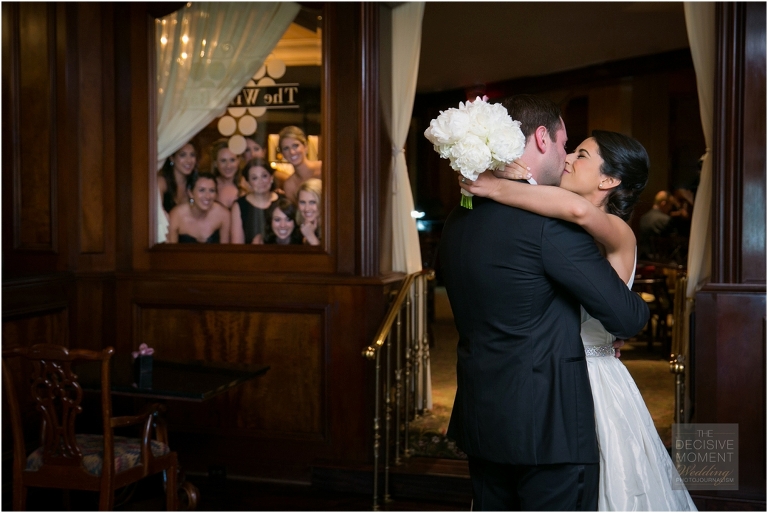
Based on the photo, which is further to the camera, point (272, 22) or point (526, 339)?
point (272, 22)

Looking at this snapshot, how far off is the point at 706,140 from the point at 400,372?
210 centimetres

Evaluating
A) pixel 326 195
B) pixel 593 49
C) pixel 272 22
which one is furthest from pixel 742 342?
pixel 593 49

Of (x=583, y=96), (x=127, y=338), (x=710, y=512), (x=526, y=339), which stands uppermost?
(x=583, y=96)

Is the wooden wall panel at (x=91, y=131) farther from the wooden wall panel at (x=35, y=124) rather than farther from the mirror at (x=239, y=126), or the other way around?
the mirror at (x=239, y=126)

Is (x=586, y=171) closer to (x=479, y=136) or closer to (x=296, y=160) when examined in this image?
(x=479, y=136)

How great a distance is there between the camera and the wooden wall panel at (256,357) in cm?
461

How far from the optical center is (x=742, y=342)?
12.8 feet

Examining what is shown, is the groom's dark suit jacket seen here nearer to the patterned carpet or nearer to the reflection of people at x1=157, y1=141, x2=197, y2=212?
the patterned carpet

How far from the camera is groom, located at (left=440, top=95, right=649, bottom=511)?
187 centimetres

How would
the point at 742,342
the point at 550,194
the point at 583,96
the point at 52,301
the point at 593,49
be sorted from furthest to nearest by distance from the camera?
the point at 583,96 < the point at 593,49 < the point at 52,301 < the point at 742,342 < the point at 550,194

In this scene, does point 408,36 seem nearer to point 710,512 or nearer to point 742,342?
point 742,342

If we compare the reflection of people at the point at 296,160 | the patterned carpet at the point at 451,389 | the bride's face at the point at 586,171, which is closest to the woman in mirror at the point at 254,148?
the reflection of people at the point at 296,160

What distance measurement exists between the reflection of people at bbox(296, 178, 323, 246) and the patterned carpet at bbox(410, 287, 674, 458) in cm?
140

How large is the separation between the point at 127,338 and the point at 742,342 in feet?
11.6
